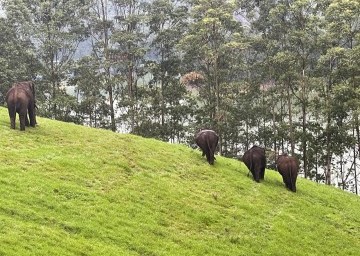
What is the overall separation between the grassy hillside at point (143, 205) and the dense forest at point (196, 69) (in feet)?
72.3

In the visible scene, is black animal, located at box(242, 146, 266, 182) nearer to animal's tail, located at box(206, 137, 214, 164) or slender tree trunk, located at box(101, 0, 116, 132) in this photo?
animal's tail, located at box(206, 137, 214, 164)

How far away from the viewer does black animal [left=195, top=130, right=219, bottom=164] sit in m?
27.8

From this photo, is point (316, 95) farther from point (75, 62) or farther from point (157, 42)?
point (75, 62)

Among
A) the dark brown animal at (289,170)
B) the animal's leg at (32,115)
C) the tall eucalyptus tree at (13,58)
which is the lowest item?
the dark brown animal at (289,170)

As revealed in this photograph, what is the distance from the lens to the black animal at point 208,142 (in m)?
27.8

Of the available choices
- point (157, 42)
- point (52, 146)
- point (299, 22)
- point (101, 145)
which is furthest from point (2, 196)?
point (157, 42)

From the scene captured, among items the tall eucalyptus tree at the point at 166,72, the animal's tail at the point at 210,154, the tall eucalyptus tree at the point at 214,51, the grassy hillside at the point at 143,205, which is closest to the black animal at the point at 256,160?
the grassy hillside at the point at 143,205

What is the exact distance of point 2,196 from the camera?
1616 centimetres

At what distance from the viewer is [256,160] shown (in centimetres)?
2739

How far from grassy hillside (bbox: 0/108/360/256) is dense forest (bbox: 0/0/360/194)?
22.0 m

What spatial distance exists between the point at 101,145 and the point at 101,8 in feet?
125

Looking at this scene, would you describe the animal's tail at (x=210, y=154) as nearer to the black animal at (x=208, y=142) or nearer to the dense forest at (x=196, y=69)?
the black animal at (x=208, y=142)

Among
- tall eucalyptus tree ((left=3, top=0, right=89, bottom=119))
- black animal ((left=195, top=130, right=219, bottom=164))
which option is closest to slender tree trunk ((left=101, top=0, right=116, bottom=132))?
tall eucalyptus tree ((left=3, top=0, right=89, bottom=119))

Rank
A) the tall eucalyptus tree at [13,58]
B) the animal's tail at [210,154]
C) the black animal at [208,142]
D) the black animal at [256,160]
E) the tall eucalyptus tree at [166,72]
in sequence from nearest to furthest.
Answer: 1. the black animal at [256,160]
2. the black animal at [208,142]
3. the animal's tail at [210,154]
4. the tall eucalyptus tree at [13,58]
5. the tall eucalyptus tree at [166,72]
